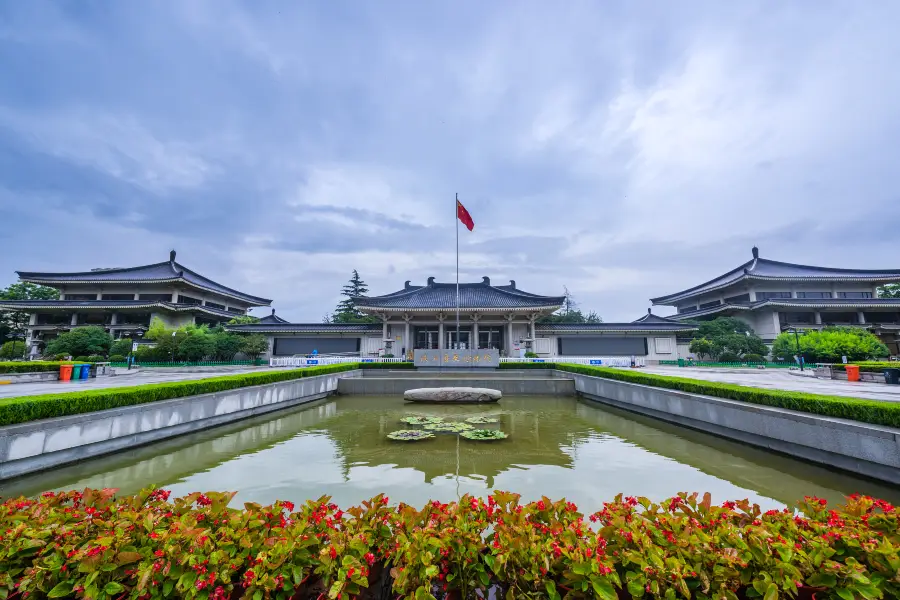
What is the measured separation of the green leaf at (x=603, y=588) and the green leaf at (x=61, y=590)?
2157 mm

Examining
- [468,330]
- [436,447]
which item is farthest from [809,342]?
[436,447]

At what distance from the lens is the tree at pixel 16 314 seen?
31906 millimetres

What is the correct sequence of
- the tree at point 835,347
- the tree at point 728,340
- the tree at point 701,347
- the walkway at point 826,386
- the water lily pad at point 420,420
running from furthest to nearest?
the tree at point 701,347
the tree at point 728,340
the tree at point 835,347
the walkway at point 826,386
the water lily pad at point 420,420

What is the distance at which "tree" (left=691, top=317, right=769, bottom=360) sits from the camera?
77.8 feet

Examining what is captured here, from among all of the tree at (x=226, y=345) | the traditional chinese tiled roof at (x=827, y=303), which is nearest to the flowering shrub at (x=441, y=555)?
the tree at (x=226, y=345)

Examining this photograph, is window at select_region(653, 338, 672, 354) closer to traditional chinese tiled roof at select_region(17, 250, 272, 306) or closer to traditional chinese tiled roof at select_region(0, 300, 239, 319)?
traditional chinese tiled roof at select_region(0, 300, 239, 319)

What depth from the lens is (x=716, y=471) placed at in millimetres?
5023

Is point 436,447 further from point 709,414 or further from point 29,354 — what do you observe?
point 29,354

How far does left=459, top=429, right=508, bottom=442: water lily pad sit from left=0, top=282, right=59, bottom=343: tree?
140 ft

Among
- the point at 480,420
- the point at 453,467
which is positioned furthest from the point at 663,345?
the point at 453,467

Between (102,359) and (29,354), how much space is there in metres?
11.9

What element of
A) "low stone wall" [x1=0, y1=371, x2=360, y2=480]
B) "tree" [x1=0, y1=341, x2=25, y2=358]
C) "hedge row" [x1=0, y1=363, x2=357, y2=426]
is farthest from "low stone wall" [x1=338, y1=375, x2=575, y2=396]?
"tree" [x1=0, y1=341, x2=25, y2=358]

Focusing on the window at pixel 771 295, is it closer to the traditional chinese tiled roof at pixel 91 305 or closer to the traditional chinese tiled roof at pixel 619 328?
the traditional chinese tiled roof at pixel 619 328

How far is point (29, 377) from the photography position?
12.9m
